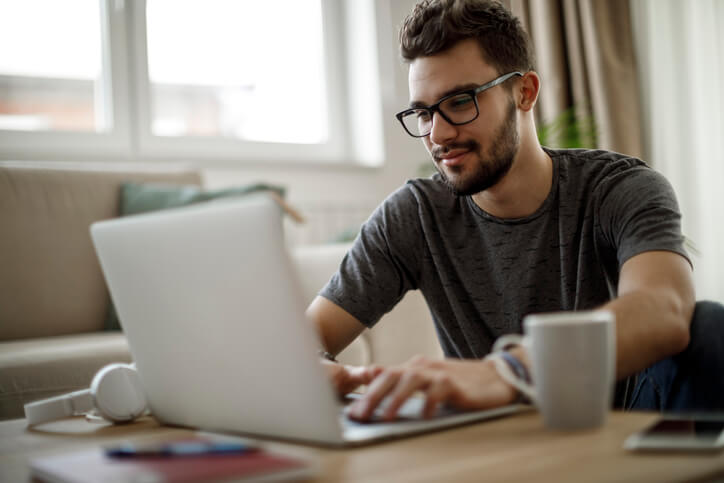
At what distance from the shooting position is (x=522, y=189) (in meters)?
1.35

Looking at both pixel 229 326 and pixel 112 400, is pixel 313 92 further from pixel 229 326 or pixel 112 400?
pixel 229 326

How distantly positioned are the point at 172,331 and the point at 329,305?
580 mm

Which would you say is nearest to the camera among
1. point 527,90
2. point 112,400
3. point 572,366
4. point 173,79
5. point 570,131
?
point 572,366

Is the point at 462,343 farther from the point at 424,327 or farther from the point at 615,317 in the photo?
the point at 424,327

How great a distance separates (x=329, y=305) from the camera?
4.36 ft

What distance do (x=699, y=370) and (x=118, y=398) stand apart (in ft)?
2.33

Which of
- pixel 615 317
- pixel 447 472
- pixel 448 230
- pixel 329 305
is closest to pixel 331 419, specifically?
pixel 447 472

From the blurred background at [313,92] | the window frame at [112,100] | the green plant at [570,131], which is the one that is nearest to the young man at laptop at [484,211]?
the blurred background at [313,92]

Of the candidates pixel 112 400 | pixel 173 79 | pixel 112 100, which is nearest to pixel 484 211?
pixel 112 400

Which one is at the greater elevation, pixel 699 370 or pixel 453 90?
pixel 453 90

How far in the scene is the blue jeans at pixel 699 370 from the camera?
2.97 feet

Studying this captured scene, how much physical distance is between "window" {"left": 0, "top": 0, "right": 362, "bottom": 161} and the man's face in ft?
6.65

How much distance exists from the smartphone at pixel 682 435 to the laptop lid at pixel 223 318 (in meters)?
0.25

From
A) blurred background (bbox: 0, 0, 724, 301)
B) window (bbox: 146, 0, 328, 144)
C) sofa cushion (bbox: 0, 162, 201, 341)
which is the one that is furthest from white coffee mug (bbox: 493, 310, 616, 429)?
window (bbox: 146, 0, 328, 144)
